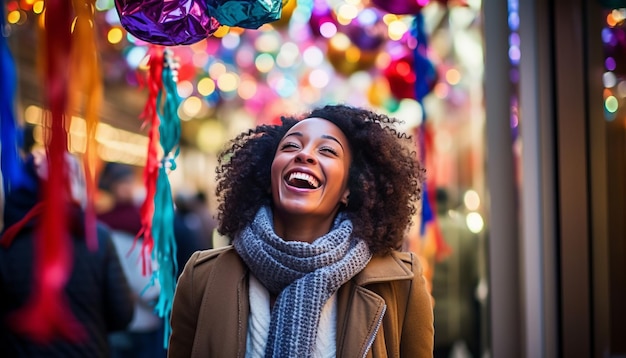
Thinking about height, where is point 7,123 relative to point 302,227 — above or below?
above

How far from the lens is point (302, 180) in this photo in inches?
66.9

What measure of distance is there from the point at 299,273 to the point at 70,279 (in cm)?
115

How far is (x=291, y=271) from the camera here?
5.36ft

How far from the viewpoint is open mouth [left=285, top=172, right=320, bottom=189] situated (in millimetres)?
1676

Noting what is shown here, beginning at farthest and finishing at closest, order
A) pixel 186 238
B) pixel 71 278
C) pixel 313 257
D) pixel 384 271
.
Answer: pixel 186 238 < pixel 71 278 < pixel 384 271 < pixel 313 257

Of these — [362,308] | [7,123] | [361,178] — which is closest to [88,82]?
[7,123]

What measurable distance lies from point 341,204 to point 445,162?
4858mm

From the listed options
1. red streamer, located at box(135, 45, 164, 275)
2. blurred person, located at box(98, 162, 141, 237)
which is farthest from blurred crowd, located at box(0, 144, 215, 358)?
blurred person, located at box(98, 162, 141, 237)

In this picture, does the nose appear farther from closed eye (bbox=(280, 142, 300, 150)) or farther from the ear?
the ear

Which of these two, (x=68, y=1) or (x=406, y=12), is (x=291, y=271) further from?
(x=406, y=12)

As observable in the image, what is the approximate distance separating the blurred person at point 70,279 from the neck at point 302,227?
2.60ft

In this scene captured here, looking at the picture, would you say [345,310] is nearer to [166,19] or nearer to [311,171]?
[311,171]

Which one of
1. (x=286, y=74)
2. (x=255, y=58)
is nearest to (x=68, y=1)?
(x=255, y=58)

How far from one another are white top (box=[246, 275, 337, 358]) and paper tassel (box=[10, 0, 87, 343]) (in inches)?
21.3
